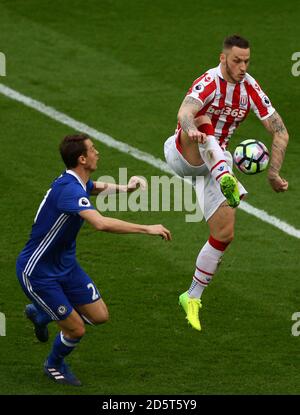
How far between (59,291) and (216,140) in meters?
2.41

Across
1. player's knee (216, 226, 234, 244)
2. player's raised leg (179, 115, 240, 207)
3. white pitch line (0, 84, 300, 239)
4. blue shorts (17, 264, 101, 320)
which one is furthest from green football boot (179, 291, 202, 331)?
white pitch line (0, 84, 300, 239)

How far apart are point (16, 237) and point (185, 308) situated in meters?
2.56

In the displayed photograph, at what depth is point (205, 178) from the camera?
11.6m

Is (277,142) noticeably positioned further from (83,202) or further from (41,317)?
(41,317)

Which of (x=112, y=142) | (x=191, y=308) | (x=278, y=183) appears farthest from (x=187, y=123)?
(x=112, y=142)

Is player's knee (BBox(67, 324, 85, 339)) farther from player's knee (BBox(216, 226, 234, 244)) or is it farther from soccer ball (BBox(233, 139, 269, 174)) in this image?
soccer ball (BBox(233, 139, 269, 174))

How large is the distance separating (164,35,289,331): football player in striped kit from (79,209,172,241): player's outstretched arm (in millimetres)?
1681

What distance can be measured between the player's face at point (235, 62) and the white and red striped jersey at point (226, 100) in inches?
4.7

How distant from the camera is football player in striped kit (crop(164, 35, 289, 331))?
11156 millimetres

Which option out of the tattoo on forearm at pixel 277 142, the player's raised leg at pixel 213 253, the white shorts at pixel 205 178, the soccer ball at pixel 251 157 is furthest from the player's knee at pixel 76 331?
the tattoo on forearm at pixel 277 142

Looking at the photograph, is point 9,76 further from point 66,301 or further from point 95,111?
point 66,301

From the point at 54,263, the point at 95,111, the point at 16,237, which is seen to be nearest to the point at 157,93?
the point at 95,111

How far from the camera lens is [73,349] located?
10422 millimetres

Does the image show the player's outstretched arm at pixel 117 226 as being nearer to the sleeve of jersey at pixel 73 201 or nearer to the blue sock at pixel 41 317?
the sleeve of jersey at pixel 73 201
